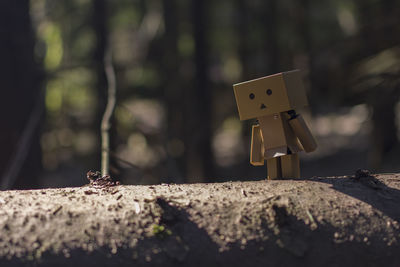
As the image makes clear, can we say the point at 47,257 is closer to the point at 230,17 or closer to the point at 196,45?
the point at 196,45

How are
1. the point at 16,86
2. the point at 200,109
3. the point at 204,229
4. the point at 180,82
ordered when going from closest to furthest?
1. the point at 204,229
2. the point at 16,86
3. the point at 200,109
4. the point at 180,82

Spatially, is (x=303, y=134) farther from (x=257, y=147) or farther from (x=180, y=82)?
(x=180, y=82)

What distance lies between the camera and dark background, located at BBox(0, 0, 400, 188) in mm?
4684

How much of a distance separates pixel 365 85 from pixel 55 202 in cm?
408

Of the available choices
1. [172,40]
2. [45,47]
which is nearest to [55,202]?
[45,47]

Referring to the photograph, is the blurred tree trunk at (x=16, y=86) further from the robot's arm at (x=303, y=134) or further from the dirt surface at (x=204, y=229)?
the robot's arm at (x=303, y=134)

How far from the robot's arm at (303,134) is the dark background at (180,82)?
873mm

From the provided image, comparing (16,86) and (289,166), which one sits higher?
(16,86)

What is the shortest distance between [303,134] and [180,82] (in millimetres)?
5880

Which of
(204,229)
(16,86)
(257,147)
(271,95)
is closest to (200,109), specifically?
(16,86)

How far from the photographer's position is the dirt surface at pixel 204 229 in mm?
1340

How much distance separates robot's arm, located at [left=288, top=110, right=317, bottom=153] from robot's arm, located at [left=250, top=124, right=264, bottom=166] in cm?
14

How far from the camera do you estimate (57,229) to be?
1372 mm

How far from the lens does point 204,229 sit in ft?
4.59
